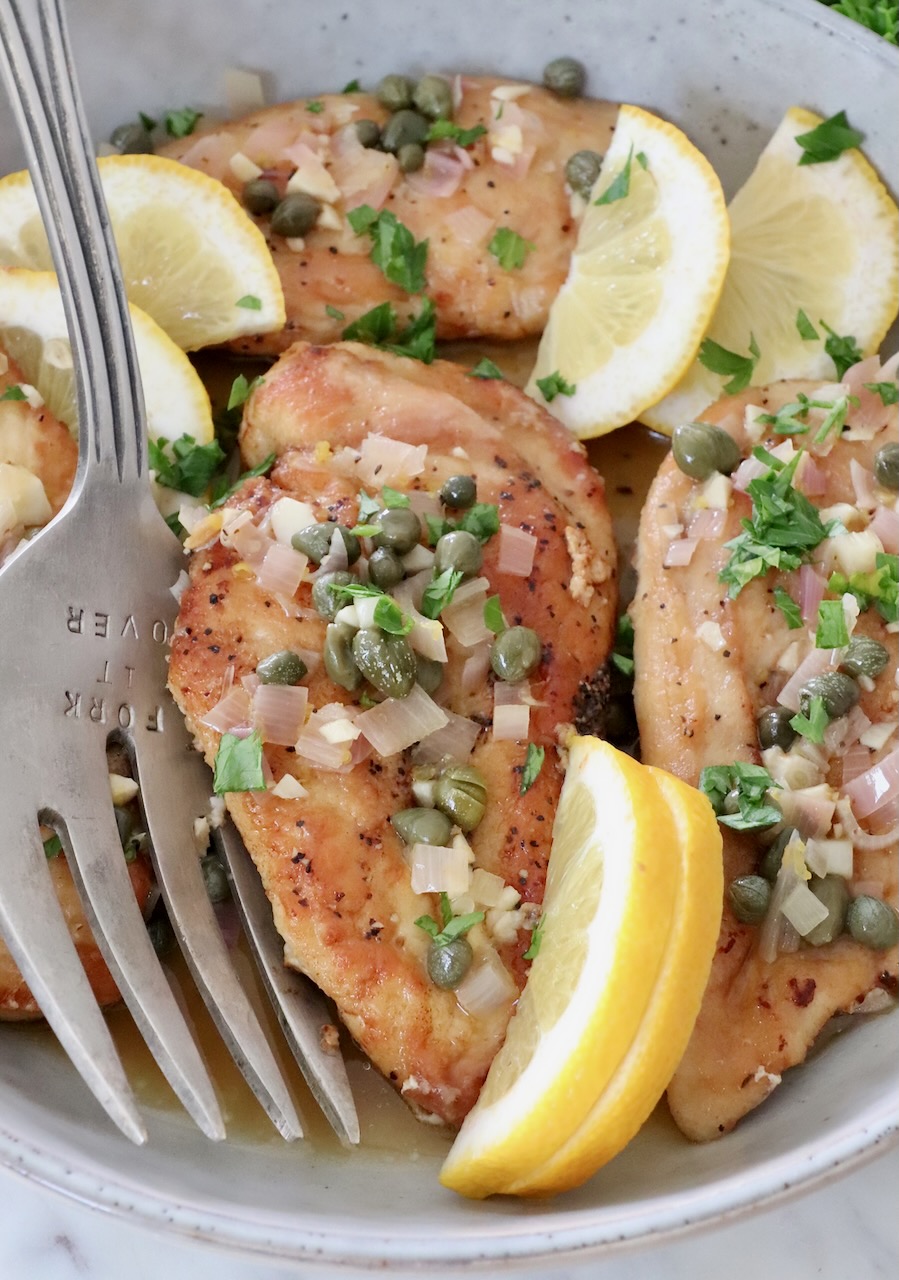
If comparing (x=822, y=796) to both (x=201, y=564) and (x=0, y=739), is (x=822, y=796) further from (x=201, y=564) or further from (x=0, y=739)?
(x=0, y=739)

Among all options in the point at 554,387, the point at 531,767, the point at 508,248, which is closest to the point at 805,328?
the point at 554,387

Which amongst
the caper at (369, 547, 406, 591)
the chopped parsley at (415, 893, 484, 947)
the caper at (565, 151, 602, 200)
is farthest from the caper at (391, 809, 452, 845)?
the caper at (565, 151, 602, 200)

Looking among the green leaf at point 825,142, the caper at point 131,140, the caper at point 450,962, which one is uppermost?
the green leaf at point 825,142

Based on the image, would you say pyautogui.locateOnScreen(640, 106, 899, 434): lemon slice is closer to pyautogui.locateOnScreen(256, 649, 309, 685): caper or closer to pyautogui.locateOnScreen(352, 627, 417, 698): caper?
pyautogui.locateOnScreen(352, 627, 417, 698): caper

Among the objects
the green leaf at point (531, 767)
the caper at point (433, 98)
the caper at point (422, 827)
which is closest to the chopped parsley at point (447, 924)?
the caper at point (422, 827)

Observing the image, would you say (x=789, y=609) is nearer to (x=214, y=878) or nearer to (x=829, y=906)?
(x=829, y=906)

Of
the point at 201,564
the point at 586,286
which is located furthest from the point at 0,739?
the point at 586,286

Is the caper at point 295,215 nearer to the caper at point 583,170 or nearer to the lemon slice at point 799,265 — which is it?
the caper at point 583,170
